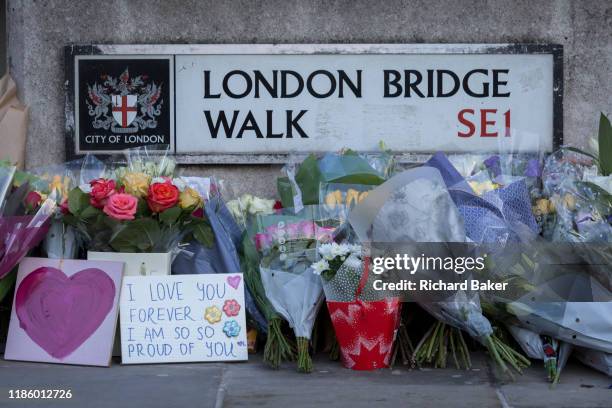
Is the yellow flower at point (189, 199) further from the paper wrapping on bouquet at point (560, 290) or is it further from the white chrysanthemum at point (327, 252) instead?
the paper wrapping on bouquet at point (560, 290)

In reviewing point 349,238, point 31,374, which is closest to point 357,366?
point 349,238

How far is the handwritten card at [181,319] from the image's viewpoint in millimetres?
4824

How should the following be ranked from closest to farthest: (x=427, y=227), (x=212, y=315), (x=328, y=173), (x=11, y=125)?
(x=427, y=227), (x=212, y=315), (x=328, y=173), (x=11, y=125)

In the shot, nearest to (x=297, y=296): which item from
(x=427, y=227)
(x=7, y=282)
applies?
(x=427, y=227)

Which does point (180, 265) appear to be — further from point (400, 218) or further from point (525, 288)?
point (525, 288)

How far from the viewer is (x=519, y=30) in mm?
5922

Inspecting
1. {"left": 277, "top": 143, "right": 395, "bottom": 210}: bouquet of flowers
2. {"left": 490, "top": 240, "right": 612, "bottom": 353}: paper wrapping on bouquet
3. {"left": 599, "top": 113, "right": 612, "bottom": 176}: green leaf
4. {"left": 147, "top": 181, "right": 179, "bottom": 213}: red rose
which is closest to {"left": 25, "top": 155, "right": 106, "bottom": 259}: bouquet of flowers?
{"left": 147, "top": 181, "right": 179, "bottom": 213}: red rose

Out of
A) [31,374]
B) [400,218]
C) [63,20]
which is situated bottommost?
[31,374]

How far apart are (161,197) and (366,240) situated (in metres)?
1.07

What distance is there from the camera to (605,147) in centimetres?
518

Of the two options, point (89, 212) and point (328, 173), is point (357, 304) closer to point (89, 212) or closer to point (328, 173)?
point (328, 173)

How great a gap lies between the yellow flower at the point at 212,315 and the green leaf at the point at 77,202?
0.82m

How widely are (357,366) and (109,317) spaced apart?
128 centimetres

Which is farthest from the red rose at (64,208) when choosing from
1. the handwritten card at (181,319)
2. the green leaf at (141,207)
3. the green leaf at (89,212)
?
the handwritten card at (181,319)
